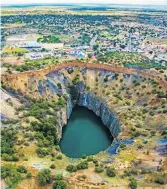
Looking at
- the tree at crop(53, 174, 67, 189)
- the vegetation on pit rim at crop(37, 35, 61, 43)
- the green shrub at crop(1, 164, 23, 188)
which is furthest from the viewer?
the vegetation on pit rim at crop(37, 35, 61, 43)

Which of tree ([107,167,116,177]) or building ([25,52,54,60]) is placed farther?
building ([25,52,54,60])

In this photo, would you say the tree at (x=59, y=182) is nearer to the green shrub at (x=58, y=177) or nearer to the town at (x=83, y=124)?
the green shrub at (x=58, y=177)

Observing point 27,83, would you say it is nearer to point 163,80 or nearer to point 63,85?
point 63,85

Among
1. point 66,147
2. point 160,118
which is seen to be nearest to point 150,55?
point 160,118

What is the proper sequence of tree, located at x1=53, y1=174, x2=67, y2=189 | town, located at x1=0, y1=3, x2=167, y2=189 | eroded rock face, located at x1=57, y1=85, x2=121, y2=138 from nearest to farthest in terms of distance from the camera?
tree, located at x1=53, y1=174, x2=67, y2=189, town, located at x1=0, y1=3, x2=167, y2=189, eroded rock face, located at x1=57, y1=85, x2=121, y2=138

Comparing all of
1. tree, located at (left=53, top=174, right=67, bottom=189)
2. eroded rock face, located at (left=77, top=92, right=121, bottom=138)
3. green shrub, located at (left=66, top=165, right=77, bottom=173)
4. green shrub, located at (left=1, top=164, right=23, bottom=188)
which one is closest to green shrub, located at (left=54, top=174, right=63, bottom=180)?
tree, located at (left=53, top=174, right=67, bottom=189)

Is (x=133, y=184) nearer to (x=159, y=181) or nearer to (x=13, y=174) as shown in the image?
(x=159, y=181)

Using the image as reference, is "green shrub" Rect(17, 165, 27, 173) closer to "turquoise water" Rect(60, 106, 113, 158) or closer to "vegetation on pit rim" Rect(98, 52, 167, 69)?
"turquoise water" Rect(60, 106, 113, 158)
